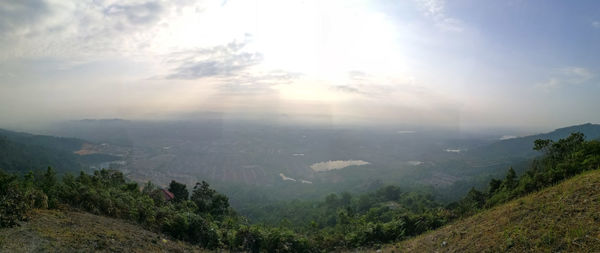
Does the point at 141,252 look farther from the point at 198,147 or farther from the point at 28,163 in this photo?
the point at 198,147

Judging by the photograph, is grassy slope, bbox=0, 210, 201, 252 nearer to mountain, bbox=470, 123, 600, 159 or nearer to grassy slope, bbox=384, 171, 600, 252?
grassy slope, bbox=384, 171, 600, 252

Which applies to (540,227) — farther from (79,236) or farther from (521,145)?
(521,145)

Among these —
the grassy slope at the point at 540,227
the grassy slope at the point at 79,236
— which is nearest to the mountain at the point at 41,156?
the grassy slope at the point at 79,236

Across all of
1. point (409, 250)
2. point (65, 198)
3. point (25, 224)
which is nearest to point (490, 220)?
point (409, 250)

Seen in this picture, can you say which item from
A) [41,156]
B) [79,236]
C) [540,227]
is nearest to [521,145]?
[540,227]

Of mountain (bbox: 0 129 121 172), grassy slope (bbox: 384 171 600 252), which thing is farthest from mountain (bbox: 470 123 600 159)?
mountain (bbox: 0 129 121 172)

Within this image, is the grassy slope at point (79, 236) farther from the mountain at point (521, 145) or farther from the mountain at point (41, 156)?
the mountain at point (521, 145)
